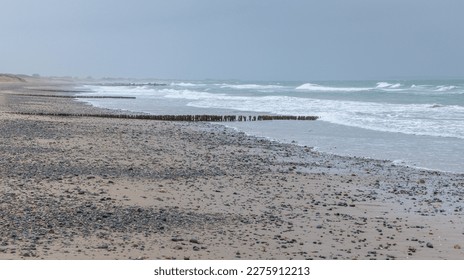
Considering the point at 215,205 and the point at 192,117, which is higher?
the point at 192,117

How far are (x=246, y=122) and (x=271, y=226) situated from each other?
21.1 m

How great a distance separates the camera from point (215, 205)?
9234 millimetres

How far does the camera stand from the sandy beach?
6902 millimetres

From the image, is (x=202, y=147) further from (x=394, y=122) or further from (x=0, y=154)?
(x=394, y=122)

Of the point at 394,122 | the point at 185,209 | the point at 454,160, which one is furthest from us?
the point at 394,122

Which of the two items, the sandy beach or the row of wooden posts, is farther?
the row of wooden posts

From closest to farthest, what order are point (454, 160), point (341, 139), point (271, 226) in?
point (271, 226) → point (454, 160) → point (341, 139)

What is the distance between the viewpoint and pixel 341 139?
20.5 meters

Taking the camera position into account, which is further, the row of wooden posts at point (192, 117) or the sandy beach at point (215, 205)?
the row of wooden posts at point (192, 117)

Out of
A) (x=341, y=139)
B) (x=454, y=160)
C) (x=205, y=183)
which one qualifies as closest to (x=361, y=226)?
(x=205, y=183)

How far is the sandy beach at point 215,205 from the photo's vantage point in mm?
6902

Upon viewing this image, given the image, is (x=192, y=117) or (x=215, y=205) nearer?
(x=215, y=205)

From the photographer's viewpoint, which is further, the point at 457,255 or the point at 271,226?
the point at 271,226

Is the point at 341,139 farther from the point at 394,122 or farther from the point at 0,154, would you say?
the point at 0,154
